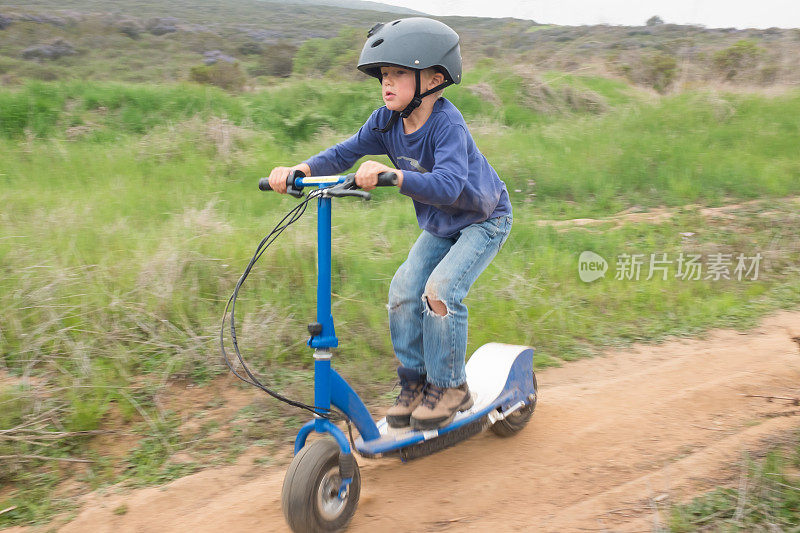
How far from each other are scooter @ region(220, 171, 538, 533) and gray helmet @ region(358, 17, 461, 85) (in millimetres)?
579

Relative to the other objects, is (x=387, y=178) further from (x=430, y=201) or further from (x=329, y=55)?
(x=329, y=55)

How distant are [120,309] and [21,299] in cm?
57

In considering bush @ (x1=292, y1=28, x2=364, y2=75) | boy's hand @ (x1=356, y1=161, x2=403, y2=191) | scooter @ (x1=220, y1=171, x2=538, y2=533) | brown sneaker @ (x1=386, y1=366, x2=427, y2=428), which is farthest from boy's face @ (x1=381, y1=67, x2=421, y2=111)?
bush @ (x1=292, y1=28, x2=364, y2=75)

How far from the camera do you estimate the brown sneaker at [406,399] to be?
10.5 feet

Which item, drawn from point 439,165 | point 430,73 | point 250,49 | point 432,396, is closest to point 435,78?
point 430,73

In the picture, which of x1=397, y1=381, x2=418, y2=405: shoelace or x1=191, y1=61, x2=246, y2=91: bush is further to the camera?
x1=191, y1=61, x2=246, y2=91: bush

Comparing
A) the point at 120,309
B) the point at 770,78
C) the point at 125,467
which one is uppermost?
the point at 770,78

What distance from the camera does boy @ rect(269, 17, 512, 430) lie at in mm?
2910

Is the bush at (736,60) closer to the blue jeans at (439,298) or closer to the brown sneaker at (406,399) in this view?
the blue jeans at (439,298)

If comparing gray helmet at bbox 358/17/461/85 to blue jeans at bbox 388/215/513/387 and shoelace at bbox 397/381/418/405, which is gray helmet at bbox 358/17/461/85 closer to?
blue jeans at bbox 388/215/513/387

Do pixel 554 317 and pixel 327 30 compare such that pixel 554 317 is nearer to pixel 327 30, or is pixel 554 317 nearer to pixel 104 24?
pixel 104 24

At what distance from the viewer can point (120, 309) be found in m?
4.25

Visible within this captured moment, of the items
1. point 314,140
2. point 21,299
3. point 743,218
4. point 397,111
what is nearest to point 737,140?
point 743,218

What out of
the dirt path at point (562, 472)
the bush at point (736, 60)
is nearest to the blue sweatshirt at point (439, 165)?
the dirt path at point (562, 472)
